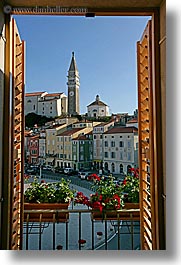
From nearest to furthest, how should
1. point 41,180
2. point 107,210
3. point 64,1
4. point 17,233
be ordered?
point 64,1 < point 17,233 < point 107,210 < point 41,180

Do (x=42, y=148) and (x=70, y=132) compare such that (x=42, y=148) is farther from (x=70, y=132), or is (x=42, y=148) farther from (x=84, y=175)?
(x=84, y=175)

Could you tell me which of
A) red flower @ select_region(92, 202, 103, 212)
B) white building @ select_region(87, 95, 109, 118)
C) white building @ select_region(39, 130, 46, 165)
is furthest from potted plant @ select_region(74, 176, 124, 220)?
white building @ select_region(87, 95, 109, 118)

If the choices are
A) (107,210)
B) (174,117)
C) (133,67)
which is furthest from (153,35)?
(107,210)

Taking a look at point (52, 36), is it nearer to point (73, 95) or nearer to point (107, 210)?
point (73, 95)

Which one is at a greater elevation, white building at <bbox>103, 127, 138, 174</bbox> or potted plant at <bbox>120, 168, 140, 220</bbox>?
white building at <bbox>103, 127, 138, 174</bbox>

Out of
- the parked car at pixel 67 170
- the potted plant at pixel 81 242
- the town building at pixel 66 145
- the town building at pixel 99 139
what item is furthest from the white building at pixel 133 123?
the potted plant at pixel 81 242

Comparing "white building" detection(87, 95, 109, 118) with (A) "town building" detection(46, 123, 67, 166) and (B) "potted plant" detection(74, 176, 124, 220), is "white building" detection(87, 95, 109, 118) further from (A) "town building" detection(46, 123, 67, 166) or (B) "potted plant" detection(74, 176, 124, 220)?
(B) "potted plant" detection(74, 176, 124, 220)

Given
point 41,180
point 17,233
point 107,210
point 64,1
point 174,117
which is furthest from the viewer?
point 41,180
